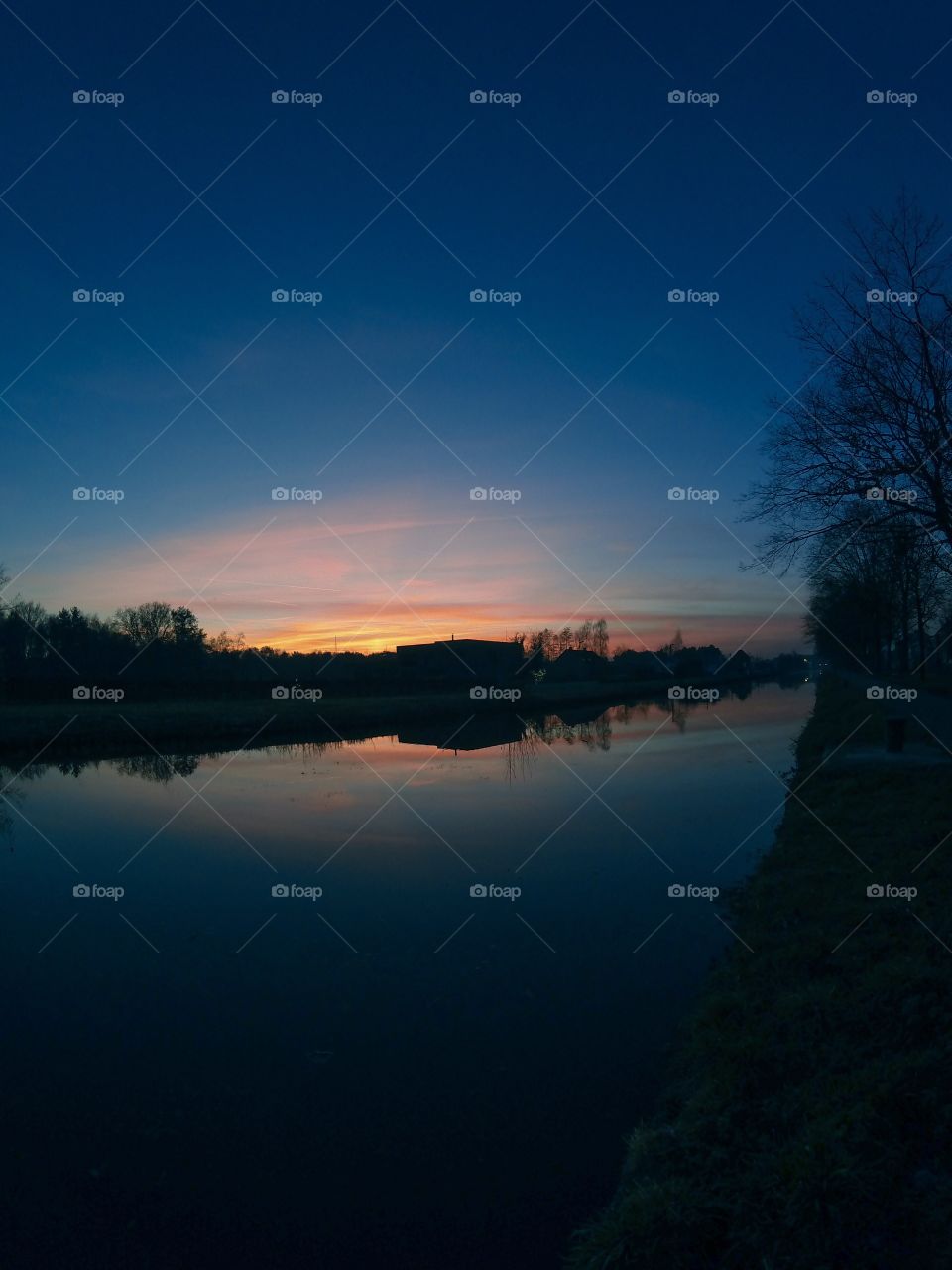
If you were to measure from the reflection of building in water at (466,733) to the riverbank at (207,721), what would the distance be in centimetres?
54

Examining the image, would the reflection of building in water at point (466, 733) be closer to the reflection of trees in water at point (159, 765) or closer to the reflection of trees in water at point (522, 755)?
the reflection of trees in water at point (522, 755)

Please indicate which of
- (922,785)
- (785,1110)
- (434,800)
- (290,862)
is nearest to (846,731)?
(922,785)

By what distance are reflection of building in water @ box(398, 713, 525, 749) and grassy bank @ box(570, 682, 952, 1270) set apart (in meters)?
25.7

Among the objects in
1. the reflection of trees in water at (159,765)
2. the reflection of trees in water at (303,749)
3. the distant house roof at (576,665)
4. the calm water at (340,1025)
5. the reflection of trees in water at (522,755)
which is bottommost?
the calm water at (340,1025)

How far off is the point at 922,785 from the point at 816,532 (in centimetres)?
491

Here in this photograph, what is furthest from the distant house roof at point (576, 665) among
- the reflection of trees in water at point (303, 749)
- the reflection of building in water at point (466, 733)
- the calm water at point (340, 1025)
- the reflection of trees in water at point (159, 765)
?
the calm water at point (340, 1025)

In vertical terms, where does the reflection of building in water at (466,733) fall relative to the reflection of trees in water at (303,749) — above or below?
above

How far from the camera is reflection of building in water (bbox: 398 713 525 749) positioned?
35594mm

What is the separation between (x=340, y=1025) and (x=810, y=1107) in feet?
13.1

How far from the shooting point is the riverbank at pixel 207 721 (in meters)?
34.1

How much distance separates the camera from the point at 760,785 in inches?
813

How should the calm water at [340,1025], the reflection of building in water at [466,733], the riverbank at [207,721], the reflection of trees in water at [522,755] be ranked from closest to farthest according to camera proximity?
1. the calm water at [340,1025]
2. the reflection of trees in water at [522,755]
3. the riverbank at [207,721]
4. the reflection of building in water at [466,733]

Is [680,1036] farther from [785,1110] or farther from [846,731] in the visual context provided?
[846,731]

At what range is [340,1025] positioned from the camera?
7355mm
